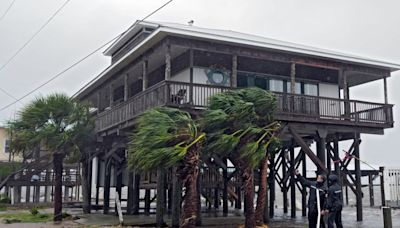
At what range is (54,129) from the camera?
17578 millimetres

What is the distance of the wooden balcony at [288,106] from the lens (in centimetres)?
1548

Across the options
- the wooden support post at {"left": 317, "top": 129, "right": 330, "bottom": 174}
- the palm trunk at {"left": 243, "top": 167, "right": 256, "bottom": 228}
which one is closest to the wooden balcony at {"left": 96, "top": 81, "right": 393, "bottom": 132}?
the wooden support post at {"left": 317, "top": 129, "right": 330, "bottom": 174}

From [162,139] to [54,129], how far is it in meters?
6.44

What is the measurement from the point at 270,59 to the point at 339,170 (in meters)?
5.12

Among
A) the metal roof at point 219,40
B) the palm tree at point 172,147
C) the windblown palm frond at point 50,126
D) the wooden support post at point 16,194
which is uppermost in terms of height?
the metal roof at point 219,40

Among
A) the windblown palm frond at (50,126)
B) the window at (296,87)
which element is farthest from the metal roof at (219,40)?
the windblown palm frond at (50,126)

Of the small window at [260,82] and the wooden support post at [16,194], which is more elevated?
the small window at [260,82]

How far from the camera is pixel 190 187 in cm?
1305

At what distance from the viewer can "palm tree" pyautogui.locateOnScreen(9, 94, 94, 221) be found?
1745 centimetres

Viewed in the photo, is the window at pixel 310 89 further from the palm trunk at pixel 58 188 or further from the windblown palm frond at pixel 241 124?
the palm trunk at pixel 58 188

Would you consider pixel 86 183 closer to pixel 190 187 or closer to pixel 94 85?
pixel 94 85

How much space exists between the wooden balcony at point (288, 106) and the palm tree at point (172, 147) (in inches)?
78.7

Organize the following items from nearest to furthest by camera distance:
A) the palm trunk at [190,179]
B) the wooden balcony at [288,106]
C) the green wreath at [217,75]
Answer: the palm trunk at [190,179] < the wooden balcony at [288,106] < the green wreath at [217,75]

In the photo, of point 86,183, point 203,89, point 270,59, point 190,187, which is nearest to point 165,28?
point 203,89
